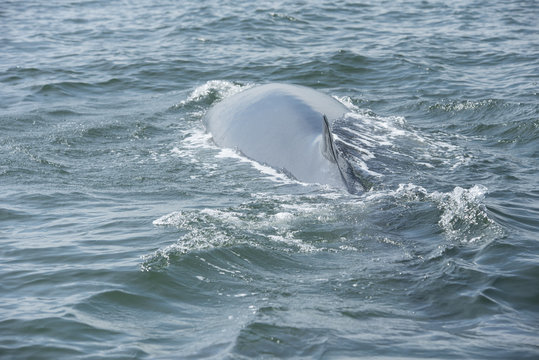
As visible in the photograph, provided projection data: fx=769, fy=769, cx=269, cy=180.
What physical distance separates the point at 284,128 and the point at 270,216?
2.25 m


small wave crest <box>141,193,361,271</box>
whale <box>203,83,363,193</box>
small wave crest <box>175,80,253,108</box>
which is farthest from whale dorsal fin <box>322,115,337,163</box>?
small wave crest <box>175,80,253,108</box>

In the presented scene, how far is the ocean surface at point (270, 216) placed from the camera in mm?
5359

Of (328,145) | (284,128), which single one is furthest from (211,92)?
(328,145)

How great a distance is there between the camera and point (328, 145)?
26.6 ft

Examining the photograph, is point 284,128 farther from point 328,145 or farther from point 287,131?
point 328,145

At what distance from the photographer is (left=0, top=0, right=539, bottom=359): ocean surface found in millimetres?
5359

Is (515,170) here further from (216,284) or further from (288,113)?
(216,284)

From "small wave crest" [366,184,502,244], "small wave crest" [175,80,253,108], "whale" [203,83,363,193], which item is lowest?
"small wave crest" [175,80,253,108]

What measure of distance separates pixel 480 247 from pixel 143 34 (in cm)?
1603

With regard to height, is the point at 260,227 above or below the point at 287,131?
below

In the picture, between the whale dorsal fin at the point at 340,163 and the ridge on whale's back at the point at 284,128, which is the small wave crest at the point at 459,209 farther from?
the ridge on whale's back at the point at 284,128

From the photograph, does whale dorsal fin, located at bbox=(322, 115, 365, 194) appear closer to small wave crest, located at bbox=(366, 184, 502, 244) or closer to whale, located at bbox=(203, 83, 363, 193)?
whale, located at bbox=(203, 83, 363, 193)

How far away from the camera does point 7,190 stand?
9.27m

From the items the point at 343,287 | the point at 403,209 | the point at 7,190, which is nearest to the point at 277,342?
the point at 343,287
